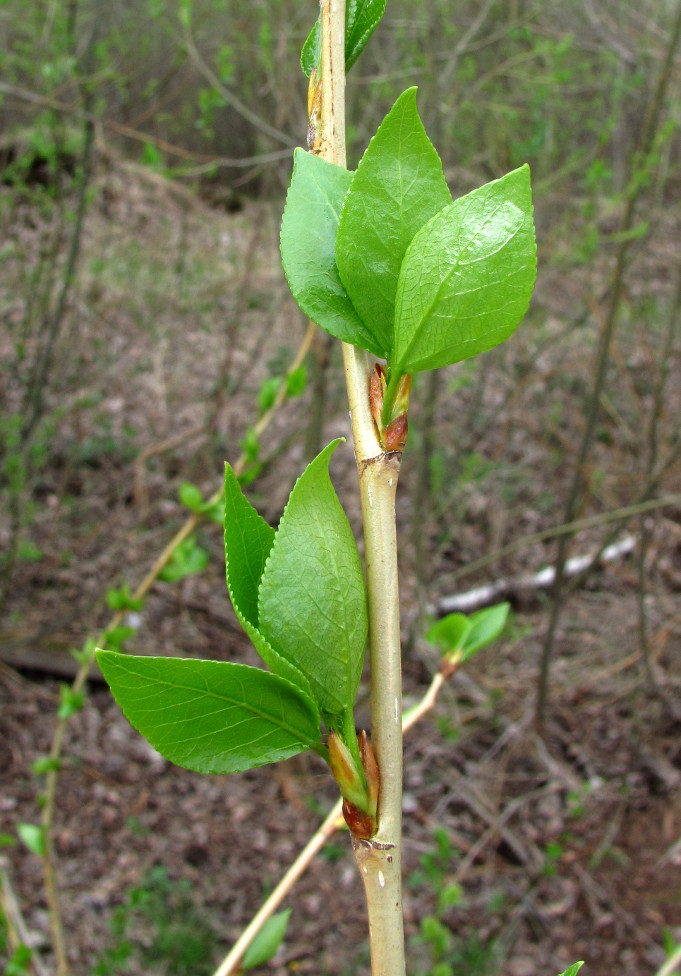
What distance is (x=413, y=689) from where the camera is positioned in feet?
11.5

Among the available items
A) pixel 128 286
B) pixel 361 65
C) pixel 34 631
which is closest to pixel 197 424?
pixel 128 286

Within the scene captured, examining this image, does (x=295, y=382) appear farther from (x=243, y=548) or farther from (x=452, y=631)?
(x=243, y=548)

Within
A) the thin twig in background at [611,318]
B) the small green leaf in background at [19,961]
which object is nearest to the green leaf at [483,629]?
the small green leaf in background at [19,961]

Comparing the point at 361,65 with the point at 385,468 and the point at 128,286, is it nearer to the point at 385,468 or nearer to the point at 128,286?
the point at 128,286

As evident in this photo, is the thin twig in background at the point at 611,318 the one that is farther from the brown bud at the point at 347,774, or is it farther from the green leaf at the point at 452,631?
the brown bud at the point at 347,774

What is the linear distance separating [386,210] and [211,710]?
179 mm

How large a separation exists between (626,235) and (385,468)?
250cm

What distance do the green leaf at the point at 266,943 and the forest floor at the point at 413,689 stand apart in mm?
1143

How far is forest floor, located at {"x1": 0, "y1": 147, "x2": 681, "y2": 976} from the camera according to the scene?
2.65 meters

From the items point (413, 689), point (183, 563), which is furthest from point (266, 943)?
point (413, 689)

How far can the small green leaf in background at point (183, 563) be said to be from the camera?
1.10 meters

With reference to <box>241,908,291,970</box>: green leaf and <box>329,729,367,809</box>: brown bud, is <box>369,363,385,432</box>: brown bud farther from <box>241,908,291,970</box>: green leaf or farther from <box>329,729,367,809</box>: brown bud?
<box>241,908,291,970</box>: green leaf

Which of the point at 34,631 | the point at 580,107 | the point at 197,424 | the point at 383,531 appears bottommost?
the point at 34,631

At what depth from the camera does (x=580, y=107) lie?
187 inches
